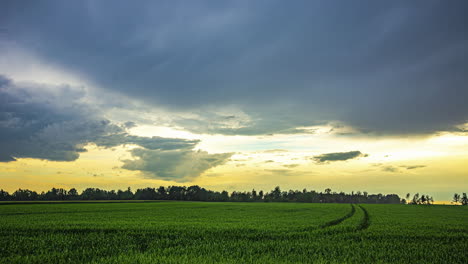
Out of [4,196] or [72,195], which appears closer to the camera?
[4,196]

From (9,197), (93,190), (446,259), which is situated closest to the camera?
(446,259)

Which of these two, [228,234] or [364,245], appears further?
[228,234]

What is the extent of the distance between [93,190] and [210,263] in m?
201

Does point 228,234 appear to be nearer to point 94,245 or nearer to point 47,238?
point 94,245

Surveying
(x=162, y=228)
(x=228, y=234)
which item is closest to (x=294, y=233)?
(x=228, y=234)

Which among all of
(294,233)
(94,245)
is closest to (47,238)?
(94,245)

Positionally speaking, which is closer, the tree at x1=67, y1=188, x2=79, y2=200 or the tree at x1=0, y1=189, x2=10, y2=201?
the tree at x1=0, y1=189, x2=10, y2=201

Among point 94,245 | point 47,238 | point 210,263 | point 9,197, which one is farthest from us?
point 9,197

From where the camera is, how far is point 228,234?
2212cm

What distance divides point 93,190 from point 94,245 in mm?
192857

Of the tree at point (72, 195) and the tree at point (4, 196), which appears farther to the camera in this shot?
the tree at point (72, 195)

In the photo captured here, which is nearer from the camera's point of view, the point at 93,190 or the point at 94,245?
the point at 94,245

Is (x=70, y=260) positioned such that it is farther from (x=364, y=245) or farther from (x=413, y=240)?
(x=413, y=240)

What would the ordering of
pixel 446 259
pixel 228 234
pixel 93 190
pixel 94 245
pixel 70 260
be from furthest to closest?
1. pixel 93 190
2. pixel 228 234
3. pixel 94 245
4. pixel 446 259
5. pixel 70 260
